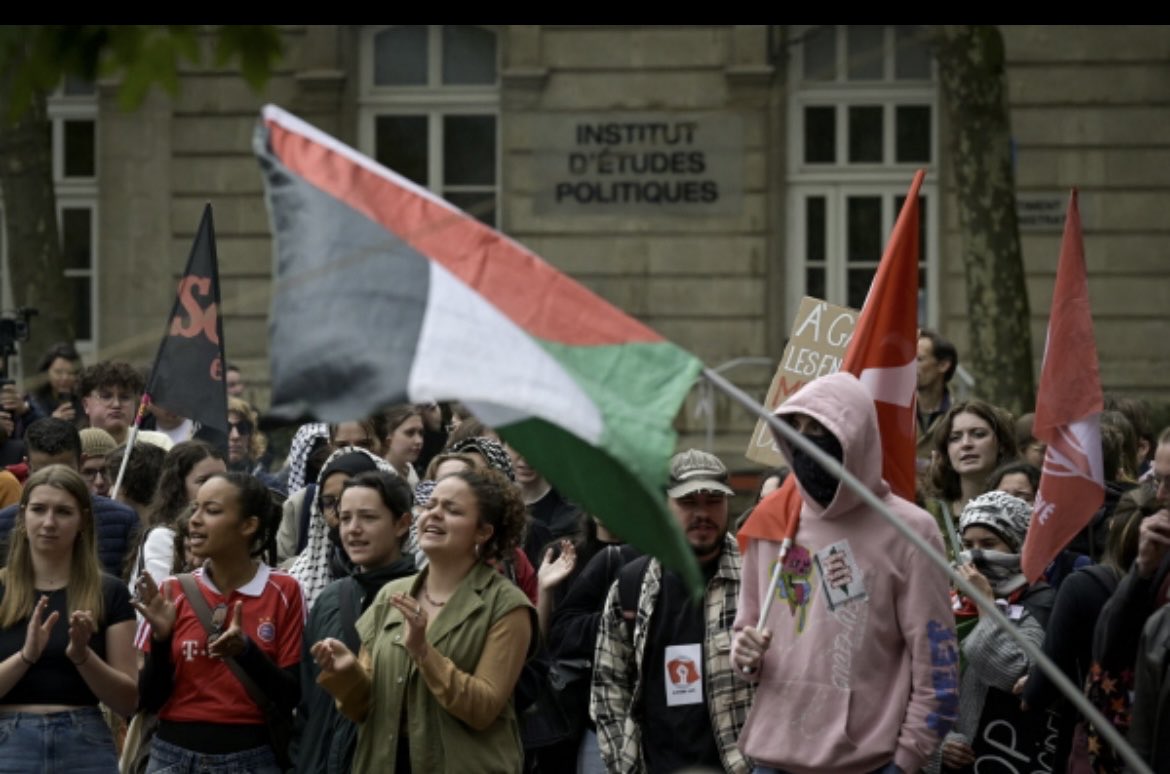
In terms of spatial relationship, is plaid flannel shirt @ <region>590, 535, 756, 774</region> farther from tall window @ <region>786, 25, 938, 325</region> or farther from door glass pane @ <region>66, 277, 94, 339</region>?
door glass pane @ <region>66, 277, 94, 339</region>

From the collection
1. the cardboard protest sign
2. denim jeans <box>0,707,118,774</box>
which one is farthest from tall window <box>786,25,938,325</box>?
denim jeans <box>0,707,118,774</box>

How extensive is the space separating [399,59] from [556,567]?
16007mm

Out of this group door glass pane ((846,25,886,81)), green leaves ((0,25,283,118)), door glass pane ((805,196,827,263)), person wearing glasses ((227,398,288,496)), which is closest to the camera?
green leaves ((0,25,283,118))

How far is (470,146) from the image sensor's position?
23312 mm

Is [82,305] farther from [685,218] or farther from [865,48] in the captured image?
[865,48]

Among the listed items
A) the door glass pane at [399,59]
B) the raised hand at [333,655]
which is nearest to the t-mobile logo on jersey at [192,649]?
the raised hand at [333,655]

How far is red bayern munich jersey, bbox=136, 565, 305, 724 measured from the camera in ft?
24.0

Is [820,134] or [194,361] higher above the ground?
[820,134]

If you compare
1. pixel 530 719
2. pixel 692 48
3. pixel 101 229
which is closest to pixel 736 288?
pixel 692 48

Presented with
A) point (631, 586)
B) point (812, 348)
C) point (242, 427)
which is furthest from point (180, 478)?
point (242, 427)

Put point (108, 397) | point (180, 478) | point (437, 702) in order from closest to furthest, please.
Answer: point (437, 702) < point (180, 478) < point (108, 397)

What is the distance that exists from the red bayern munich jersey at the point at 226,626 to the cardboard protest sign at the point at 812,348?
2241 millimetres

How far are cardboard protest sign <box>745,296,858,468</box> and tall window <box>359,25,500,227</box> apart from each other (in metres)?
14.2

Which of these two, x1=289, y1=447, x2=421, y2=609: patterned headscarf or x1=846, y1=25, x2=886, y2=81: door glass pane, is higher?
x1=846, y1=25, x2=886, y2=81: door glass pane
